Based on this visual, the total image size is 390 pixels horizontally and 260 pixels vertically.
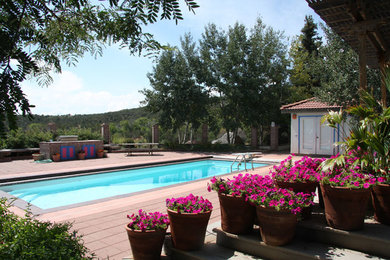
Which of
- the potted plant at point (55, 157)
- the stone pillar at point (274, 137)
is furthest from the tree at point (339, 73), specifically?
the potted plant at point (55, 157)

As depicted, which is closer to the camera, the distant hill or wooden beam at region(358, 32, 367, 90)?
wooden beam at region(358, 32, 367, 90)

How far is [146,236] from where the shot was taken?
122 inches

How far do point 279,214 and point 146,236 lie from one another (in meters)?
1.38

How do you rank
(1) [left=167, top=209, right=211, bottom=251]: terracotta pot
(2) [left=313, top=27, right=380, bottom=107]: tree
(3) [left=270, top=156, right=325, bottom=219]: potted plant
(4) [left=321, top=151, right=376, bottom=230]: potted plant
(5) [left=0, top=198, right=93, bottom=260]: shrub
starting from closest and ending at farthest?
(5) [left=0, top=198, right=93, bottom=260]: shrub < (4) [left=321, top=151, right=376, bottom=230]: potted plant < (1) [left=167, top=209, right=211, bottom=251]: terracotta pot < (3) [left=270, top=156, right=325, bottom=219]: potted plant < (2) [left=313, top=27, right=380, bottom=107]: tree

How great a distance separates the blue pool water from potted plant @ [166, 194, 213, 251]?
18.5ft

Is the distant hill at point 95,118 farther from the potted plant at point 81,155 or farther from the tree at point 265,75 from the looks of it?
the potted plant at point 81,155

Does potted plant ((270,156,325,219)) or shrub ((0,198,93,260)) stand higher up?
potted plant ((270,156,325,219))

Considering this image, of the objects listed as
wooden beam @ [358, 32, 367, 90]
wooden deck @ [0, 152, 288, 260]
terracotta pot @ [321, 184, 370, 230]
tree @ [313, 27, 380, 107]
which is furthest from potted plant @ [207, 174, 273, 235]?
tree @ [313, 27, 380, 107]

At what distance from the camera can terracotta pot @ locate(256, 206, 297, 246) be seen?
2.97 m

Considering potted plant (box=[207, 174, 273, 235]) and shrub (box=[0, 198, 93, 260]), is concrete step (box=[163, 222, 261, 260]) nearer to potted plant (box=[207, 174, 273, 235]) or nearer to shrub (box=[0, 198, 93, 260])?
potted plant (box=[207, 174, 273, 235])

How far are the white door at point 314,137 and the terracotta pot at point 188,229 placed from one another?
12.8 meters

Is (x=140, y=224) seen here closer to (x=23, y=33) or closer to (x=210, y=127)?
(x=23, y=33)

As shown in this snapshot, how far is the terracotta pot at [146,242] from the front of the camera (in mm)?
3113

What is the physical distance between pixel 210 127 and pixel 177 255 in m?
17.2
